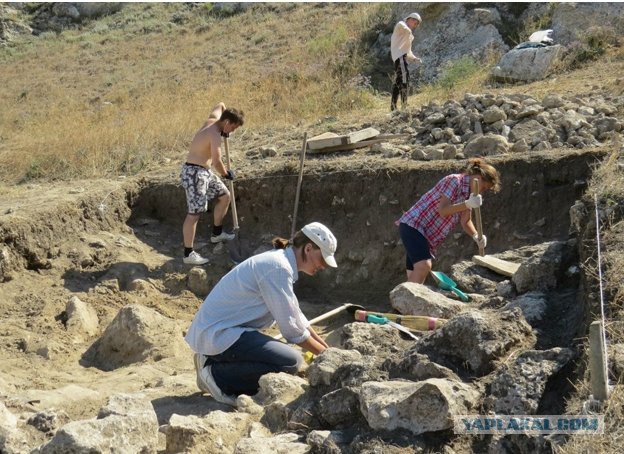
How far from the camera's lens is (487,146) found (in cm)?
943

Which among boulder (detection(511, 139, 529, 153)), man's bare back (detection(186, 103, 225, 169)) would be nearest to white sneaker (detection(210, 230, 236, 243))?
man's bare back (detection(186, 103, 225, 169))

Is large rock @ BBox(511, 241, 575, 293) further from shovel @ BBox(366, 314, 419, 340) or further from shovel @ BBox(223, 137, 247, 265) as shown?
shovel @ BBox(223, 137, 247, 265)

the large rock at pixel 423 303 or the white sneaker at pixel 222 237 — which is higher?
the large rock at pixel 423 303

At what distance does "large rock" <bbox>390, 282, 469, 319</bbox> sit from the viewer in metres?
6.17

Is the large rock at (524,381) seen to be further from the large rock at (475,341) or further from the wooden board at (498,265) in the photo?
the wooden board at (498,265)

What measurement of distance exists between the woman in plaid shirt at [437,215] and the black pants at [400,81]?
5147mm

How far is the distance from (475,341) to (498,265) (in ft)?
8.53

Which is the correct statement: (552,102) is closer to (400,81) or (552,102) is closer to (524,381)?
(400,81)

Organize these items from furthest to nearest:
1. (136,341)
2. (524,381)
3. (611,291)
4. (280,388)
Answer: (136,341) < (280,388) < (611,291) < (524,381)

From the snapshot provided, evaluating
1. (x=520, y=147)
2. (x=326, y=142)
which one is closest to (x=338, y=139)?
(x=326, y=142)

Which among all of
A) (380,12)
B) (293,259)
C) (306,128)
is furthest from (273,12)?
(293,259)

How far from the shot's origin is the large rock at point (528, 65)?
13133mm

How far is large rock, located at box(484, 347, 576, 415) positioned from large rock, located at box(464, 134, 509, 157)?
5.31 m

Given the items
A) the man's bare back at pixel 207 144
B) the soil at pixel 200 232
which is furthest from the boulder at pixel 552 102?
the man's bare back at pixel 207 144
